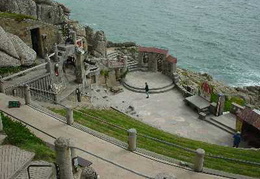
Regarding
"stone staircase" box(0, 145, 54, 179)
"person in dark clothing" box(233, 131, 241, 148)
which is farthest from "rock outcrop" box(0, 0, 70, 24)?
"stone staircase" box(0, 145, 54, 179)

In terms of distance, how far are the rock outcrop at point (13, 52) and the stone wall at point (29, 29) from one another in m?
2.12

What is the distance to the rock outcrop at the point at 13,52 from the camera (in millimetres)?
31391

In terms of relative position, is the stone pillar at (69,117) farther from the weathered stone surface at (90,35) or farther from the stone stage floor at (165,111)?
the weathered stone surface at (90,35)

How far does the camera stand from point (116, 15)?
91312mm

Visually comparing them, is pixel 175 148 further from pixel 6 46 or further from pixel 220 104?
pixel 6 46

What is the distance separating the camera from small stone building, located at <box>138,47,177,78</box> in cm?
3993

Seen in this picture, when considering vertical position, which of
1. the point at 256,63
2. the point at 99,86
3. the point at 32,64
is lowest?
the point at 256,63

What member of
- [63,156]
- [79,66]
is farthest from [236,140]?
[63,156]

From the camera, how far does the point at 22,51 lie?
33.3 meters

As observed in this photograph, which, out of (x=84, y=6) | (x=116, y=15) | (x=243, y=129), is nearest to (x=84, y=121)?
(x=243, y=129)

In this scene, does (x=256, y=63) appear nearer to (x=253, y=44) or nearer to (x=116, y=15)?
(x=253, y=44)

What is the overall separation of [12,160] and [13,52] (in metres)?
17.8

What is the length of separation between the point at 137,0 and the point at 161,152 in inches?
3596

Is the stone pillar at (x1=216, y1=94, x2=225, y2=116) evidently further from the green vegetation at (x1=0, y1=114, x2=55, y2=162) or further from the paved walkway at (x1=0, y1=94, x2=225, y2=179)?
the green vegetation at (x1=0, y1=114, x2=55, y2=162)
